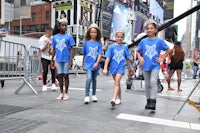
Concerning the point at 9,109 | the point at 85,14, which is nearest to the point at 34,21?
the point at 85,14

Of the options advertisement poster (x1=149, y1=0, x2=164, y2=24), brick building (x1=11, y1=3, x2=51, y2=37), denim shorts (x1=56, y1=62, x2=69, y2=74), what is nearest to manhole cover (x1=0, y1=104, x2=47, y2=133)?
denim shorts (x1=56, y1=62, x2=69, y2=74)

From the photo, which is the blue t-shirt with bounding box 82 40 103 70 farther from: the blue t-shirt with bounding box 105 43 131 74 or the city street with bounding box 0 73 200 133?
the city street with bounding box 0 73 200 133

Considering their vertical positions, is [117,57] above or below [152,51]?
below

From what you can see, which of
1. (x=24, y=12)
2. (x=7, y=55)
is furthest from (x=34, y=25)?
(x=7, y=55)

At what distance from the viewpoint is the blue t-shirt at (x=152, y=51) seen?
518cm

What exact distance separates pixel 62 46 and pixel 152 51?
203 cm

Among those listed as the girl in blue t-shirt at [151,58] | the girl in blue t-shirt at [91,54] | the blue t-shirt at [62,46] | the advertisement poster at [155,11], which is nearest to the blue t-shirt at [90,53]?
the girl in blue t-shirt at [91,54]

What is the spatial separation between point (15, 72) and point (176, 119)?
13.7ft

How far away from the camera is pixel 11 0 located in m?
63.0

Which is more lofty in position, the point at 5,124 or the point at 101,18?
the point at 101,18

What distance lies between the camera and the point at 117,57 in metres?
5.63

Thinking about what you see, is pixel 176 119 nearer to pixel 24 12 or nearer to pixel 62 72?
pixel 62 72

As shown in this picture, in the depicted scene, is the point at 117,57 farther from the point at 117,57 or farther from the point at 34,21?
the point at 34,21

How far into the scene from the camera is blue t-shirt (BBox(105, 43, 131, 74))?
5.63m
